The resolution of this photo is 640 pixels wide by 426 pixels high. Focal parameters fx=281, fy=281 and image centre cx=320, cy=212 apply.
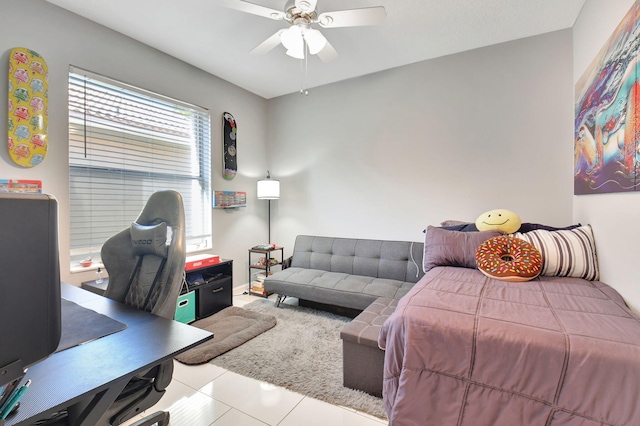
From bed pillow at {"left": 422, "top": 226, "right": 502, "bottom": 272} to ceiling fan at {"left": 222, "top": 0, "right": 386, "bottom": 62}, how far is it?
166cm

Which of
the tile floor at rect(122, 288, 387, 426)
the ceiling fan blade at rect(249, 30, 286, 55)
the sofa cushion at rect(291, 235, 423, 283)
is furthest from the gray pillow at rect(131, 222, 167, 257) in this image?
the sofa cushion at rect(291, 235, 423, 283)

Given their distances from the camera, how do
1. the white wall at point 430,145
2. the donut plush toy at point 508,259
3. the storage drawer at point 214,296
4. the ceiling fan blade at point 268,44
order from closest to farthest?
1. the donut plush toy at point 508,259
2. the ceiling fan blade at point 268,44
3. the white wall at point 430,145
4. the storage drawer at point 214,296

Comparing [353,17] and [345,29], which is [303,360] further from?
[345,29]

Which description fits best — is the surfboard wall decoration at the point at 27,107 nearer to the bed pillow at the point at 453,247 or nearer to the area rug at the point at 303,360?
Result: the area rug at the point at 303,360

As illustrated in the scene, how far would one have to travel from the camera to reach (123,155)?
8.40ft

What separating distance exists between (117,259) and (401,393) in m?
1.47

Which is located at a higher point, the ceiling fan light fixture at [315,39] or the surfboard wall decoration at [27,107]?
the ceiling fan light fixture at [315,39]

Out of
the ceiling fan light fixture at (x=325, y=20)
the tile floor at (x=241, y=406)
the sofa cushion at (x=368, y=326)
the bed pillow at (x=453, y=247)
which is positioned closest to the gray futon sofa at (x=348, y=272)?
the sofa cushion at (x=368, y=326)

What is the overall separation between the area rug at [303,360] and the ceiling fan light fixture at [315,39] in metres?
2.33

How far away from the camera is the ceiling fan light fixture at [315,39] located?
1.97 metres

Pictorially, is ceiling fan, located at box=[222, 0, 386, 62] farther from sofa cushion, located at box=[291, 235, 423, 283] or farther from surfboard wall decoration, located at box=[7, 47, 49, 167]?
sofa cushion, located at box=[291, 235, 423, 283]

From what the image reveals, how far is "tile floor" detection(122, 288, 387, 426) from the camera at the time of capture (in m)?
1.54

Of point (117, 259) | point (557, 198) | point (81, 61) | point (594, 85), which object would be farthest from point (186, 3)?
point (557, 198)

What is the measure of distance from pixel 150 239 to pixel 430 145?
2.78 meters
